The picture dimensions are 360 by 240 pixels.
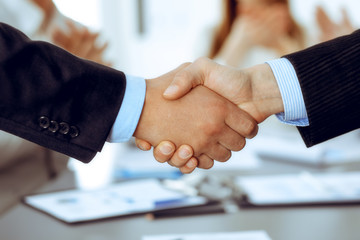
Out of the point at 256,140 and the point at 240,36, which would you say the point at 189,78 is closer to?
the point at 256,140

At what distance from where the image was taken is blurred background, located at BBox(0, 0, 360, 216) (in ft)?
4.51

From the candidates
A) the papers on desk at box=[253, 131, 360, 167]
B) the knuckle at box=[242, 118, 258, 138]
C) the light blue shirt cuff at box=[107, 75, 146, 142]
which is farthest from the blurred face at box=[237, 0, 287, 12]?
the light blue shirt cuff at box=[107, 75, 146, 142]

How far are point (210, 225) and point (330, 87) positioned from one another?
17.2 inches

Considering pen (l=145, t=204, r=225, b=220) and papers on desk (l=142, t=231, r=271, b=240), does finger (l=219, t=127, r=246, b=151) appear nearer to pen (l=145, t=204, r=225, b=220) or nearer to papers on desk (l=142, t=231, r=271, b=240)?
pen (l=145, t=204, r=225, b=220)

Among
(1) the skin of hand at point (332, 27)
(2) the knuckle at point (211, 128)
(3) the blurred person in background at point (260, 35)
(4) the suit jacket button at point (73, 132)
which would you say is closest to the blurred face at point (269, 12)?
(3) the blurred person in background at point (260, 35)

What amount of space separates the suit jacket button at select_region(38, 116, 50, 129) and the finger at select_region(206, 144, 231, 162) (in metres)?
0.43

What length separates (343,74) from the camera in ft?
3.24

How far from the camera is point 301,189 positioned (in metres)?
1.11

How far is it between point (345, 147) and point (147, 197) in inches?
37.9

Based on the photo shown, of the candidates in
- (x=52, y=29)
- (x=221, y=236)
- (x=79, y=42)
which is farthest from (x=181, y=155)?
(x=52, y=29)

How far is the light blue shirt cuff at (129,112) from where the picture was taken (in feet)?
3.21

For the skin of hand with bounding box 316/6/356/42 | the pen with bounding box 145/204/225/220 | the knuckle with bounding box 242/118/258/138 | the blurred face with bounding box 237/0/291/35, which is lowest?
the pen with bounding box 145/204/225/220

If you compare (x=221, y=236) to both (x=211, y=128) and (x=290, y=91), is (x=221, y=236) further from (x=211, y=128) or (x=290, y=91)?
(x=290, y=91)

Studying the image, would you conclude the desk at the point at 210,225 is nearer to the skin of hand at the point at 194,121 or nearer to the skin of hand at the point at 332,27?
the skin of hand at the point at 194,121
